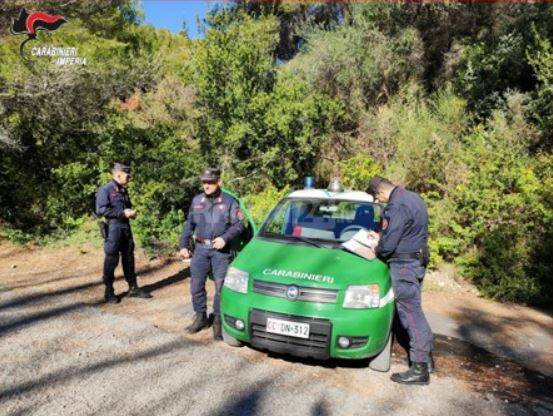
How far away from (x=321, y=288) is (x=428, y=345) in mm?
1145

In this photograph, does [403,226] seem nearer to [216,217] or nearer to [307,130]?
[216,217]

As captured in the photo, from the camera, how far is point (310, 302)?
4016mm

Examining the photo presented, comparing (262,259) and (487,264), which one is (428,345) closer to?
(262,259)

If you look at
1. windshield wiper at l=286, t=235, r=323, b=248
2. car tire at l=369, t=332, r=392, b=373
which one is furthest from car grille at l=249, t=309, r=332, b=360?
windshield wiper at l=286, t=235, r=323, b=248

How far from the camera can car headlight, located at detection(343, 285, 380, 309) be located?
4.00 meters

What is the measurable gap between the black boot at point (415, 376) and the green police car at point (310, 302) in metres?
0.21

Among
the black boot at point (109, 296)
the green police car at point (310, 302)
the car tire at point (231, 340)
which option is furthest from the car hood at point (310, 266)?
the black boot at point (109, 296)

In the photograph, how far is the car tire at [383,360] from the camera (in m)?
4.24

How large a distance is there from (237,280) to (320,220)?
56.3 inches

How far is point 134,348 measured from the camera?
449cm

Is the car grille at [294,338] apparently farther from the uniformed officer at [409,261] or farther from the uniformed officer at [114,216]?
the uniformed officer at [114,216]

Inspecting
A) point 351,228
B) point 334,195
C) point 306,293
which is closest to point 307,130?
point 334,195

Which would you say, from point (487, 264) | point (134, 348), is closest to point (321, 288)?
point (134, 348)

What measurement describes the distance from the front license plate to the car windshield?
1.16 metres
